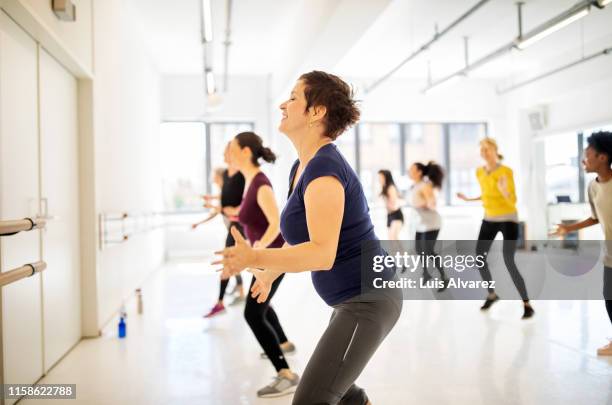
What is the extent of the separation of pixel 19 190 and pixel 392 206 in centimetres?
446

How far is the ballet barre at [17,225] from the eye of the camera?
5.73ft

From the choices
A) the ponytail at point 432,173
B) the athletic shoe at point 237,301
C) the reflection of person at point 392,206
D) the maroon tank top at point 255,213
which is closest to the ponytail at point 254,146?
the maroon tank top at point 255,213

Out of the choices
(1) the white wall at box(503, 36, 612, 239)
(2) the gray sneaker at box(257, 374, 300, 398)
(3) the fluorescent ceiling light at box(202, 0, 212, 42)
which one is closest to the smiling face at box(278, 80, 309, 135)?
(2) the gray sneaker at box(257, 374, 300, 398)

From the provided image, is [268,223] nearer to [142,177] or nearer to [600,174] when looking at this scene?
[600,174]

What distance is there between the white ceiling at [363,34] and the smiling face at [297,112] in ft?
10.5

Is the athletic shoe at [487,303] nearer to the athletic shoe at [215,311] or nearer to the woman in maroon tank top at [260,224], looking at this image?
the woman in maroon tank top at [260,224]

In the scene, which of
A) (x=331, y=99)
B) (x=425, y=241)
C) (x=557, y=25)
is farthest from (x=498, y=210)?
(x=331, y=99)

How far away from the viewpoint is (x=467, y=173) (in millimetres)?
10758

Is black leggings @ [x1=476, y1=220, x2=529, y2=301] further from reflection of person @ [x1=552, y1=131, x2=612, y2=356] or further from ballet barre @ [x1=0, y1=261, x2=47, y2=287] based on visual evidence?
ballet barre @ [x1=0, y1=261, x2=47, y2=287]

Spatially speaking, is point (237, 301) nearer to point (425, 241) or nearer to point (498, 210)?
point (425, 241)

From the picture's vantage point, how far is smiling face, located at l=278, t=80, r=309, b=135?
1558 millimetres

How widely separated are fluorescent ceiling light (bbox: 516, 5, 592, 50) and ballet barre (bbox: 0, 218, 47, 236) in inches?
201

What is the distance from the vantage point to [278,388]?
8.71ft

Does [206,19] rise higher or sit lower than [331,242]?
higher
